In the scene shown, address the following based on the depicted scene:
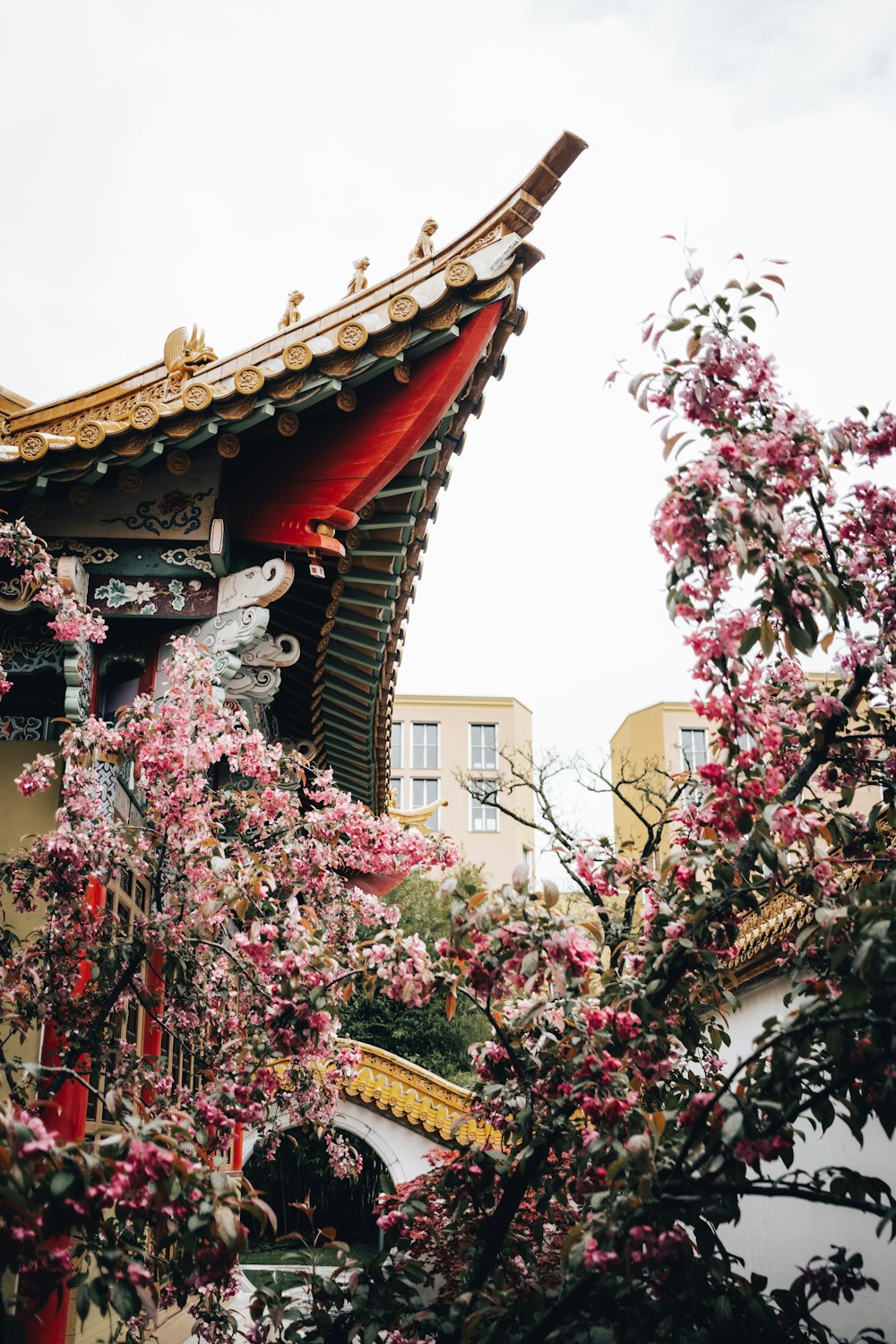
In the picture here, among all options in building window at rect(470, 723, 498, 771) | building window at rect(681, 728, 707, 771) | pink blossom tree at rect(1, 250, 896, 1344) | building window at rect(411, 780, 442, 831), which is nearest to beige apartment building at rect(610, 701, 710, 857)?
building window at rect(681, 728, 707, 771)

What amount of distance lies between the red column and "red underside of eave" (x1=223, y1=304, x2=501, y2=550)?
6.08 ft

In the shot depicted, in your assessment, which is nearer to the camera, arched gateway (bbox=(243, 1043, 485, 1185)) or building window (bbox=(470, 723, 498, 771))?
arched gateway (bbox=(243, 1043, 485, 1185))

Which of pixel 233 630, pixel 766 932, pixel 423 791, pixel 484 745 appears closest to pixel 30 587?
pixel 233 630

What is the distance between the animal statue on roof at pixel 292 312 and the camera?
5.68 metres

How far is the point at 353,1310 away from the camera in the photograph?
127 inches

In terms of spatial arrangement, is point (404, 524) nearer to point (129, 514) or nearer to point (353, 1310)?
point (129, 514)

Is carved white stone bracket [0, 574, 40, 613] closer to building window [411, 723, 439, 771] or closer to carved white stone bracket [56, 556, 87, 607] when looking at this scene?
carved white stone bracket [56, 556, 87, 607]

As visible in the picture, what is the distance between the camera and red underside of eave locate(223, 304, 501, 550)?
16.6 feet

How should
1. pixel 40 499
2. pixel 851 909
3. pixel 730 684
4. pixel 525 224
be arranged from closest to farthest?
1. pixel 851 909
2. pixel 730 684
3. pixel 525 224
4. pixel 40 499

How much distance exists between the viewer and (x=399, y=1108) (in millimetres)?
14008

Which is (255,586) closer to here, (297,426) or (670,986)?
(297,426)

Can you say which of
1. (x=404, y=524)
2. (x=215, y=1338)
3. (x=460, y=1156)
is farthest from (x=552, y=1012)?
(x=404, y=524)

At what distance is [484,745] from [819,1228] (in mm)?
32223

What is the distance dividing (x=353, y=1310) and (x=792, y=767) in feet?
6.82
